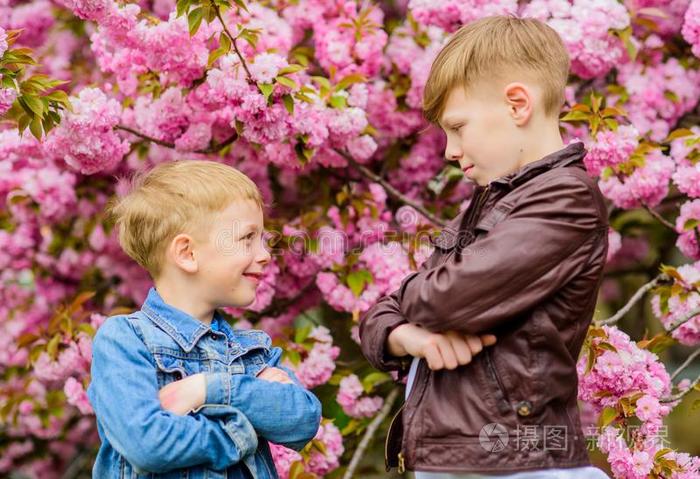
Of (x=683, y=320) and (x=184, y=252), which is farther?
(x=683, y=320)

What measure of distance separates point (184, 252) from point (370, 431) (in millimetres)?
1542

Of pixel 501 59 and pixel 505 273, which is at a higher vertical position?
pixel 501 59

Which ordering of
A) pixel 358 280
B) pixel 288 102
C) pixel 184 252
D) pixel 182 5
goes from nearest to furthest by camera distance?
pixel 184 252, pixel 182 5, pixel 288 102, pixel 358 280

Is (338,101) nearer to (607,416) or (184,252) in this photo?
(184,252)

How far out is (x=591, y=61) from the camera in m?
3.54

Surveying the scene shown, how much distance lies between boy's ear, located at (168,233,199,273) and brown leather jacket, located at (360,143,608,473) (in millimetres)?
516

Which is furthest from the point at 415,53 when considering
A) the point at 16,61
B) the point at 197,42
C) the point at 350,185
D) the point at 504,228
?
→ the point at 504,228

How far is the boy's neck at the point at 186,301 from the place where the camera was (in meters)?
2.31

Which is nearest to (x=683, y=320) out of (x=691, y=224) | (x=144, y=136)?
(x=691, y=224)

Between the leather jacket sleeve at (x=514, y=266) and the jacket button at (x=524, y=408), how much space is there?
0.18 metres

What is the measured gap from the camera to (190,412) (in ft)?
6.98

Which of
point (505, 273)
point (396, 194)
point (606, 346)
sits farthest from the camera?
point (396, 194)

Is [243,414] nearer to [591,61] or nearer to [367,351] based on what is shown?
[367,351]

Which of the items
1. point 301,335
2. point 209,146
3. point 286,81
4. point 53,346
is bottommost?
point 53,346
